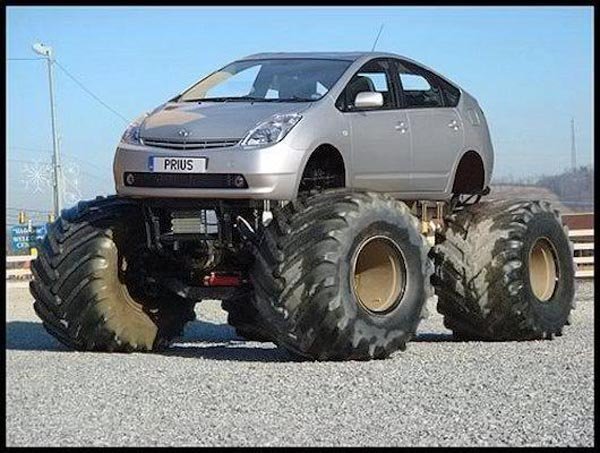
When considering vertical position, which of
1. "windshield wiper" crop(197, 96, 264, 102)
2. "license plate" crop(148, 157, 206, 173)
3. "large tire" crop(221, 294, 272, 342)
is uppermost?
"windshield wiper" crop(197, 96, 264, 102)

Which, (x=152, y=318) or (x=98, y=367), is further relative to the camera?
Answer: (x=152, y=318)

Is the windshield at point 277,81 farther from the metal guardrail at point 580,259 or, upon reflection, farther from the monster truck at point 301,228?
the metal guardrail at point 580,259

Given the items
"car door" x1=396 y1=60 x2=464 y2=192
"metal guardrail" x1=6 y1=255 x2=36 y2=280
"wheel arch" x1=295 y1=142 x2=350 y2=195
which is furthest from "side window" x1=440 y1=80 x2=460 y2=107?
"metal guardrail" x1=6 y1=255 x2=36 y2=280

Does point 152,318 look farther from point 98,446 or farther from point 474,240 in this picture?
point 98,446

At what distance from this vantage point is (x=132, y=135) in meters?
10.9

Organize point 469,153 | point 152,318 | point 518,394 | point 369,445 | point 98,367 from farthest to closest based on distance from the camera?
point 469,153, point 152,318, point 98,367, point 518,394, point 369,445

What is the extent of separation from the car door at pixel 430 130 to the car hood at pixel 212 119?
1.65m

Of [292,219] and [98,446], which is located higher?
[292,219]

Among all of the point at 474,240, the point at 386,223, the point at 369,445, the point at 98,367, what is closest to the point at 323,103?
the point at 386,223

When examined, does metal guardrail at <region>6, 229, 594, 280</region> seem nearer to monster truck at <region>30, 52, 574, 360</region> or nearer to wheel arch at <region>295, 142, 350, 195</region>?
monster truck at <region>30, 52, 574, 360</region>

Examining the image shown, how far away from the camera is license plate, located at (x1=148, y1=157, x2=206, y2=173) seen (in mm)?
10297

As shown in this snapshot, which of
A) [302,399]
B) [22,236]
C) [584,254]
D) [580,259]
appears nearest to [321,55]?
[302,399]

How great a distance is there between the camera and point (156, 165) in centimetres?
1052

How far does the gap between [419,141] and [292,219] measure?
234 centimetres
